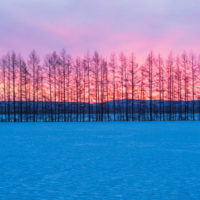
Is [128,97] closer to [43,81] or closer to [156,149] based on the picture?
[43,81]

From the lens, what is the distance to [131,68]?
4416 cm

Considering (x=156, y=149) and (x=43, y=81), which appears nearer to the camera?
(x=156, y=149)

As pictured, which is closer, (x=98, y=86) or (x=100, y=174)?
(x=100, y=174)

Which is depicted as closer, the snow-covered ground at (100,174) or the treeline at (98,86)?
the snow-covered ground at (100,174)

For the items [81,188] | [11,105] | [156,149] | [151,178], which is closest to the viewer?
[81,188]

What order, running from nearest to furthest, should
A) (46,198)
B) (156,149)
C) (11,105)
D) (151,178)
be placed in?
(46,198)
(151,178)
(156,149)
(11,105)

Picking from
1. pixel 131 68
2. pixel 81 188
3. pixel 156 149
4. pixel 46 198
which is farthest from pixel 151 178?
pixel 131 68

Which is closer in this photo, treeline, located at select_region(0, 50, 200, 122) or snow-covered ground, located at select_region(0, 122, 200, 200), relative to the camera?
snow-covered ground, located at select_region(0, 122, 200, 200)

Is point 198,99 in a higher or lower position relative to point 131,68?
lower

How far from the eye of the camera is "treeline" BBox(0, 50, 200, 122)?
144 feet

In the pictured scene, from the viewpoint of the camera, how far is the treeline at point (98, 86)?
144 feet

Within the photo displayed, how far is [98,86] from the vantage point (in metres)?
46.3

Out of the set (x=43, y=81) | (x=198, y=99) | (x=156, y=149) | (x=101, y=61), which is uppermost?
(x=101, y=61)

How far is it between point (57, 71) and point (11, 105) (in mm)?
8540
